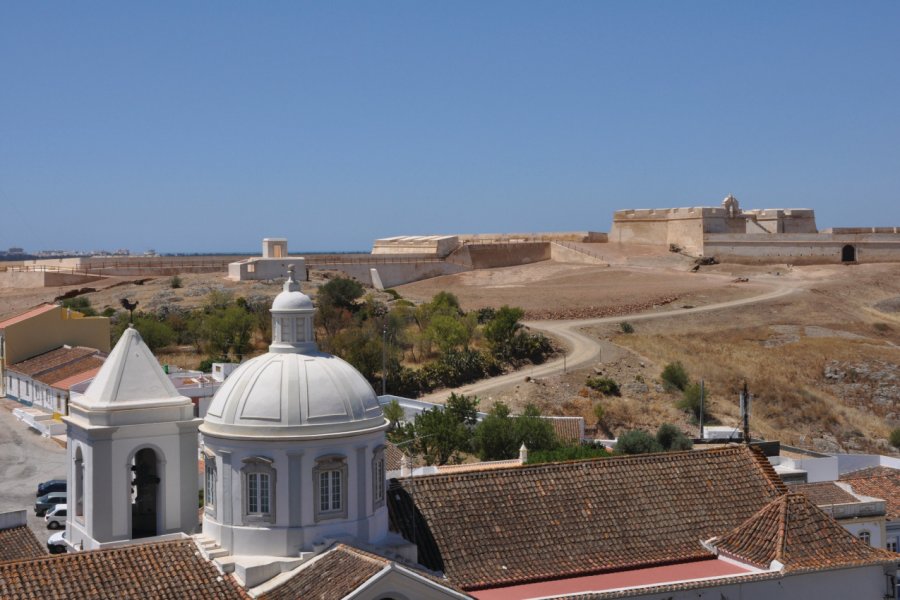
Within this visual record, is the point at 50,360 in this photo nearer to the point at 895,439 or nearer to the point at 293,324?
the point at 293,324

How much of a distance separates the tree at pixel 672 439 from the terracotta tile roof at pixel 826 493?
8161 mm

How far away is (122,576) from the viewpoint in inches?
449

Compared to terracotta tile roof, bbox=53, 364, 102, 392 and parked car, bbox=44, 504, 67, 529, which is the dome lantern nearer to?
parked car, bbox=44, 504, 67, 529

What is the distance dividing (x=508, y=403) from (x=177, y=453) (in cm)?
2180

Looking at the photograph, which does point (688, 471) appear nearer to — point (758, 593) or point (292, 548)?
point (758, 593)

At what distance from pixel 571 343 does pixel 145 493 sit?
2911cm

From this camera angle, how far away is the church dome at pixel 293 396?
40.7ft

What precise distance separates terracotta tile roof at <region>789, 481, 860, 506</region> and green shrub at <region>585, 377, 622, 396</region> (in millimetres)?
15986

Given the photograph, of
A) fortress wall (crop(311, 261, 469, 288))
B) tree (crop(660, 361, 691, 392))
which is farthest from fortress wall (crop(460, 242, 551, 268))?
tree (crop(660, 361, 691, 392))

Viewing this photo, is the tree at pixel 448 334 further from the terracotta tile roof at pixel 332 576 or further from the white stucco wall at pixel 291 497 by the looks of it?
the terracotta tile roof at pixel 332 576

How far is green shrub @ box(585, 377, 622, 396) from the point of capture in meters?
35.4

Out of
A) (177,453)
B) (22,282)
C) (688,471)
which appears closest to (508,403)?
(688,471)

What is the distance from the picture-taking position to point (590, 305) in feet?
157

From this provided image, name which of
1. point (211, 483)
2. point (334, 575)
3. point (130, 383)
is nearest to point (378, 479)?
point (334, 575)
